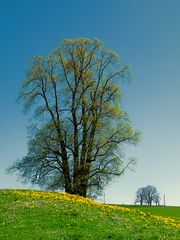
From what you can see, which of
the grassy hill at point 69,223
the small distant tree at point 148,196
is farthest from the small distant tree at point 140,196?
the grassy hill at point 69,223

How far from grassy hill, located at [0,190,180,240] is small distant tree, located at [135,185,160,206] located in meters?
119

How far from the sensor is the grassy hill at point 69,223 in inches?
737

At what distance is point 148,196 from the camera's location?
14662 centimetres

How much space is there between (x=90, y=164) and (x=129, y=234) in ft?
87.3

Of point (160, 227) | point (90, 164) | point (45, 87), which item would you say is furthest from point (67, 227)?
point (45, 87)

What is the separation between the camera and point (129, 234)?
19406 millimetres

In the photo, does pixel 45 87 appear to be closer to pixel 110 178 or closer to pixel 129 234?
pixel 110 178

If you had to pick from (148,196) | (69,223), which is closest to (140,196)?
(148,196)

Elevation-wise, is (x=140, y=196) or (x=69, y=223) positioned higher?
(x=140, y=196)

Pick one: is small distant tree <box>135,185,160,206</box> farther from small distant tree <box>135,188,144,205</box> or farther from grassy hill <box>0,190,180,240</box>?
grassy hill <box>0,190,180,240</box>

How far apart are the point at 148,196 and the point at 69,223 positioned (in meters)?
128

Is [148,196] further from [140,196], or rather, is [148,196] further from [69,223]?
[69,223]

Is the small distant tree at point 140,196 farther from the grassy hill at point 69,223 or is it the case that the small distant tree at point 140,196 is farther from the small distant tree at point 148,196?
the grassy hill at point 69,223

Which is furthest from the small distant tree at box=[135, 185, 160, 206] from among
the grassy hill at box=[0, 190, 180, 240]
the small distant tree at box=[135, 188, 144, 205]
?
the grassy hill at box=[0, 190, 180, 240]
